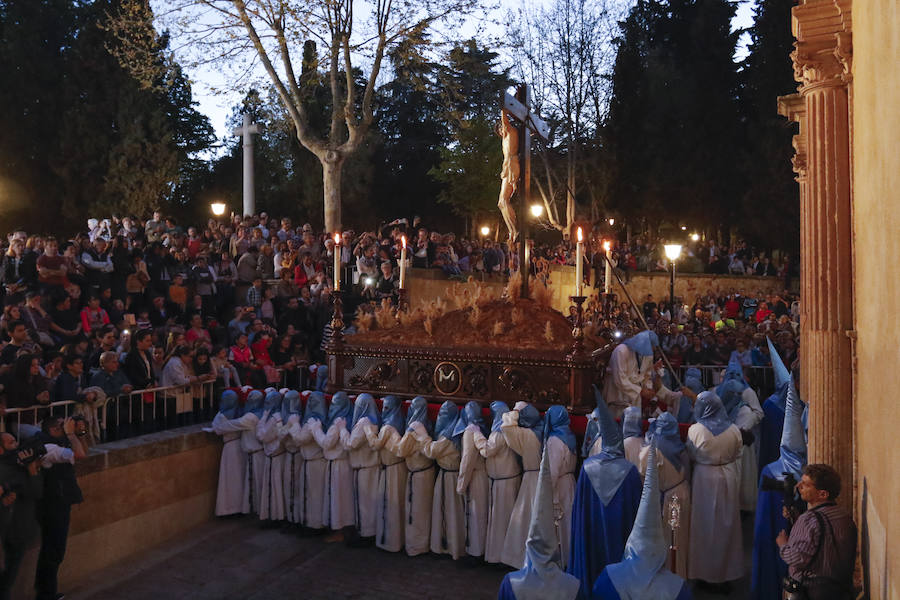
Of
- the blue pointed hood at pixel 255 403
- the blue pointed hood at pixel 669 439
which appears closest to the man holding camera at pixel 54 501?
the blue pointed hood at pixel 255 403

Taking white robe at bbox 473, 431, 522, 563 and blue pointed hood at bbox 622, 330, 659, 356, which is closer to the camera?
white robe at bbox 473, 431, 522, 563

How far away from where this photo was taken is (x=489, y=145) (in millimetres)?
37344

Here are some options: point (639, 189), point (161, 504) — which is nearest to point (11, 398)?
point (161, 504)

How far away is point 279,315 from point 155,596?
7120mm

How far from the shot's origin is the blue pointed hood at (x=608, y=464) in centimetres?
680

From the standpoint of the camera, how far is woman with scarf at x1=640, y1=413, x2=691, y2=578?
7.31m

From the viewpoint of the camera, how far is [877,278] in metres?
4.43

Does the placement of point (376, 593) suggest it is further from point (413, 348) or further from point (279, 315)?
point (279, 315)

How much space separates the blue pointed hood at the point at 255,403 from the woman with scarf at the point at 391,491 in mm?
1758

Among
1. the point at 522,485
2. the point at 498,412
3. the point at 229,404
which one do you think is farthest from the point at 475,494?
the point at 229,404

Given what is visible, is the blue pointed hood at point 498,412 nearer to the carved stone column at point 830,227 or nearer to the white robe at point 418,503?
the white robe at point 418,503

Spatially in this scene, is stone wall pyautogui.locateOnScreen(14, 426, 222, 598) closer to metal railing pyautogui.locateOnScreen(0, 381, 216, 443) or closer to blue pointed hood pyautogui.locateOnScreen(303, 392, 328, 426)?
metal railing pyautogui.locateOnScreen(0, 381, 216, 443)

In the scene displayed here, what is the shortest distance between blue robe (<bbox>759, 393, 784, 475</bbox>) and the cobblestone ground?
1.79m

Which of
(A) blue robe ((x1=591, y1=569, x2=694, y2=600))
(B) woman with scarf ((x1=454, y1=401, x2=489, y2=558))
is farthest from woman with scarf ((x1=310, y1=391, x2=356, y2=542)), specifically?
(A) blue robe ((x1=591, y1=569, x2=694, y2=600))
